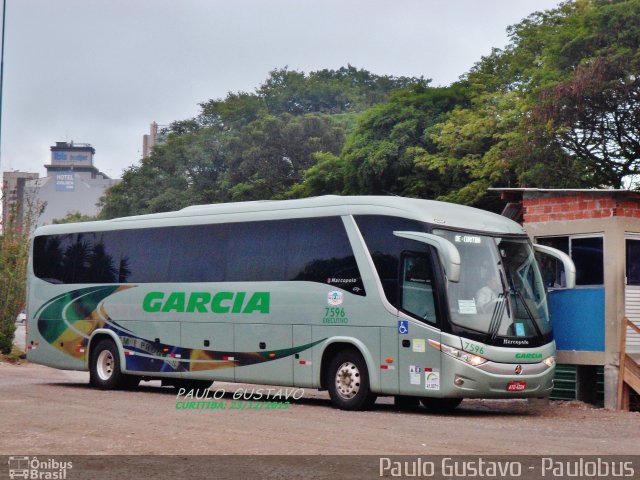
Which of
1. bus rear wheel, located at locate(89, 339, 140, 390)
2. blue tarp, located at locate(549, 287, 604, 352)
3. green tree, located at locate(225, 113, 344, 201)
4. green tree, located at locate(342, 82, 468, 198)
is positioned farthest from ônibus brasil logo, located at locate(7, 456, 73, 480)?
green tree, located at locate(225, 113, 344, 201)

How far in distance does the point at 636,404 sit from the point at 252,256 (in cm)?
713

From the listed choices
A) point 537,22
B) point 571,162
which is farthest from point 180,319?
point 537,22

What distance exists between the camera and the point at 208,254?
20266 millimetres

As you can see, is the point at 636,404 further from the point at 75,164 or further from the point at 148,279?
the point at 75,164

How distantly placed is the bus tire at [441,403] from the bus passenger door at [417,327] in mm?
1723

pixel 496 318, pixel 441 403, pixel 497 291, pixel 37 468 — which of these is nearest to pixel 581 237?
pixel 497 291

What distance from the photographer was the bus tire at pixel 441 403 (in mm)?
18438

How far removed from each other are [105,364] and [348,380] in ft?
22.2

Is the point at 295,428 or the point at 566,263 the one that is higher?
the point at 566,263

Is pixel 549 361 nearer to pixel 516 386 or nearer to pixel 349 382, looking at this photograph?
pixel 516 386

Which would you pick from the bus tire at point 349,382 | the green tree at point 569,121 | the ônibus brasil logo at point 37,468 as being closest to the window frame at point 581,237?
the bus tire at point 349,382

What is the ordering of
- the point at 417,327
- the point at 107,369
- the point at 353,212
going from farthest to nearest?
1. the point at 107,369
2. the point at 353,212
3. the point at 417,327

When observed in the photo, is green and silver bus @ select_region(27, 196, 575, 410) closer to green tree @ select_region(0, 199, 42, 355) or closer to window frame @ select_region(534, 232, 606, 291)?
window frame @ select_region(534, 232, 606, 291)

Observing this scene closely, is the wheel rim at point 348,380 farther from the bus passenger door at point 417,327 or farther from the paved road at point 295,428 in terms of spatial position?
the bus passenger door at point 417,327
